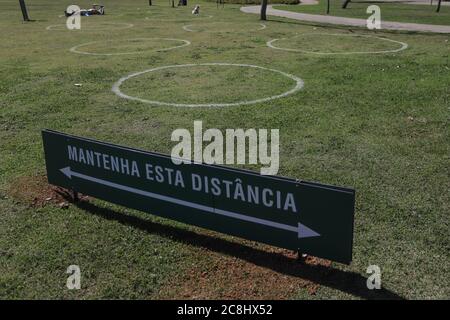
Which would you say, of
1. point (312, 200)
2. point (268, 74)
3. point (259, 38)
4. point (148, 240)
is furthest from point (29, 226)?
point (259, 38)

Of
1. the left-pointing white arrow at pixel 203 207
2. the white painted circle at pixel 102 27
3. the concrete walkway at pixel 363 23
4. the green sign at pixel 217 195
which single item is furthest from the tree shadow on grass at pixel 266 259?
the white painted circle at pixel 102 27

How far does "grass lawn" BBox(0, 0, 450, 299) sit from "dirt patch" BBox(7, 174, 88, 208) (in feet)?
0.09

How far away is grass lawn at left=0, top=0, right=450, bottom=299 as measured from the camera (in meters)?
4.45

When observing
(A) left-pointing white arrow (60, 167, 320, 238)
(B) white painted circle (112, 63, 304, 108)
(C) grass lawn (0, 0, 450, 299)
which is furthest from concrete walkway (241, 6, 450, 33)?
(A) left-pointing white arrow (60, 167, 320, 238)

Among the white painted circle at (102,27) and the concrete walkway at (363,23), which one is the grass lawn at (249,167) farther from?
the white painted circle at (102,27)

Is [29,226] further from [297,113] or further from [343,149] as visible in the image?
[297,113]

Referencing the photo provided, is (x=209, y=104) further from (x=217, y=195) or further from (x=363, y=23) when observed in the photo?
(x=363, y=23)

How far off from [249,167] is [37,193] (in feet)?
9.23

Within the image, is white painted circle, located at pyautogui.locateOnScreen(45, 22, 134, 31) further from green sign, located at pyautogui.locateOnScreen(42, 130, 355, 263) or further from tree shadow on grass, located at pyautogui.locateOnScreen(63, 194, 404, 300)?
tree shadow on grass, located at pyautogui.locateOnScreen(63, 194, 404, 300)

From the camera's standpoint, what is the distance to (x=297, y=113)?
9055mm

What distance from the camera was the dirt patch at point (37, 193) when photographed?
592 cm

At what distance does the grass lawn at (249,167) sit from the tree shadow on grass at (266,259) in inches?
0.6

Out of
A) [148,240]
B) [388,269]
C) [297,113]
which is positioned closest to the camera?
[388,269]
